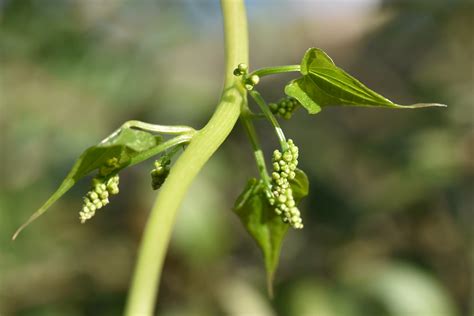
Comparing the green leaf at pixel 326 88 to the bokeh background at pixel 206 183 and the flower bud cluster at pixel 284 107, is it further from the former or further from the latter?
the bokeh background at pixel 206 183

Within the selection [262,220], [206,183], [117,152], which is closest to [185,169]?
[117,152]

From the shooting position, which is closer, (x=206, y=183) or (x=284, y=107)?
(x=284, y=107)

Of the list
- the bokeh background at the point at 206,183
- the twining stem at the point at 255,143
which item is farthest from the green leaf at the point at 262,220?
the bokeh background at the point at 206,183

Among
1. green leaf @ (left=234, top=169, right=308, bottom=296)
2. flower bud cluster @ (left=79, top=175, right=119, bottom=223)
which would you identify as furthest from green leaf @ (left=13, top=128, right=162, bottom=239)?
green leaf @ (left=234, top=169, right=308, bottom=296)

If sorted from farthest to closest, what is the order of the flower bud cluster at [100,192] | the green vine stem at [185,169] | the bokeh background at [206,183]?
1. the bokeh background at [206,183]
2. the flower bud cluster at [100,192]
3. the green vine stem at [185,169]

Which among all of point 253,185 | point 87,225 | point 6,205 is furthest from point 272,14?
point 253,185

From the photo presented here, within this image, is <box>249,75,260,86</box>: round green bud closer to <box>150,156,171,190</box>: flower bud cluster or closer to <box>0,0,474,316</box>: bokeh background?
<box>150,156,171,190</box>: flower bud cluster

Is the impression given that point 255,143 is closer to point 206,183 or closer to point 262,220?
point 262,220

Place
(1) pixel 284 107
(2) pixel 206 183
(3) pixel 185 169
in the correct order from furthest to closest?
(2) pixel 206 183 < (1) pixel 284 107 < (3) pixel 185 169
